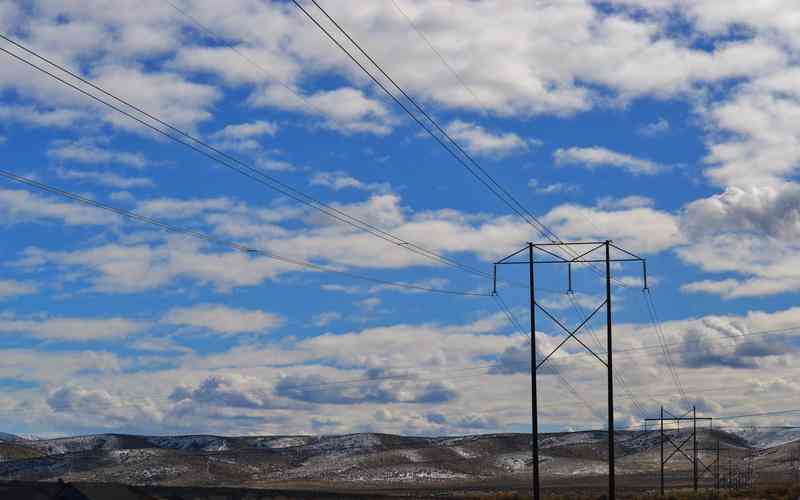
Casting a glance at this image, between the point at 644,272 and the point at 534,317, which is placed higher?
the point at 644,272

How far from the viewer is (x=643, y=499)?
10025 centimetres

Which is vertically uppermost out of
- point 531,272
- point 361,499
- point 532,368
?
point 531,272

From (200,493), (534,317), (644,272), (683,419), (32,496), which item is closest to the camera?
(32,496)

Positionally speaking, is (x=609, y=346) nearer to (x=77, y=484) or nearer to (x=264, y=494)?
(x=77, y=484)

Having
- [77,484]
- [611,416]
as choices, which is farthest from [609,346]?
[77,484]

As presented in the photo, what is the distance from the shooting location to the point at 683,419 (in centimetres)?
11019

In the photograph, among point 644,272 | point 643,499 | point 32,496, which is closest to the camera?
point 32,496

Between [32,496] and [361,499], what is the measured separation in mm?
47584

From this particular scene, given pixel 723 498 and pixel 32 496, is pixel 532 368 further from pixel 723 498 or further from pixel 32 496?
pixel 723 498

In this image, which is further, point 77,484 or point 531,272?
point 531,272

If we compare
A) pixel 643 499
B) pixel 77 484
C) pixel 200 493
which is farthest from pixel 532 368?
pixel 643 499

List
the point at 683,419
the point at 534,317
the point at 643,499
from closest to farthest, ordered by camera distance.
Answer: the point at 534,317
the point at 643,499
the point at 683,419

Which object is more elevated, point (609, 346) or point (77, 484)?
point (609, 346)

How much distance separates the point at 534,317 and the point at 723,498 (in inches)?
2155
